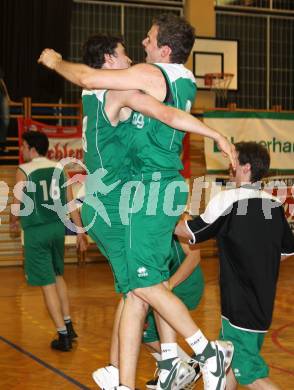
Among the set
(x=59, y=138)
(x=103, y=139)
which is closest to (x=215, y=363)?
(x=103, y=139)

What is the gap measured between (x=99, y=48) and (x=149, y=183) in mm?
918

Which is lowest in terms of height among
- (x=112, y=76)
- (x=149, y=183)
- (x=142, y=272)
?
(x=142, y=272)

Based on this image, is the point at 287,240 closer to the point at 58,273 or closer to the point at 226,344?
the point at 226,344

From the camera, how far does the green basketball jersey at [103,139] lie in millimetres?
4238

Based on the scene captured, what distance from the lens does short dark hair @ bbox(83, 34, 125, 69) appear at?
4414 mm

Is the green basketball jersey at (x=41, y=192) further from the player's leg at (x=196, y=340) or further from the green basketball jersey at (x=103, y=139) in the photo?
the player's leg at (x=196, y=340)

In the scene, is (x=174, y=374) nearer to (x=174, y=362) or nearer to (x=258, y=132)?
(x=174, y=362)

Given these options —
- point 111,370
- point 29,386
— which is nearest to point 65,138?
point 29,386

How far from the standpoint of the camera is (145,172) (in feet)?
13.5

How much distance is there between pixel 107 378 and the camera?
446 centimetres

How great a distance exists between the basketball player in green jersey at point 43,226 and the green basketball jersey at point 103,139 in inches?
90.8

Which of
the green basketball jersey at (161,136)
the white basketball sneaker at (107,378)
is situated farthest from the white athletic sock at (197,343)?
the green basketball jersey at (161,136)

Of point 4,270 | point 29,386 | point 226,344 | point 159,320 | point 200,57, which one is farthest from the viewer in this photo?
point 200,57

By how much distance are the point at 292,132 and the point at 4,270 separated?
5.95 metres
